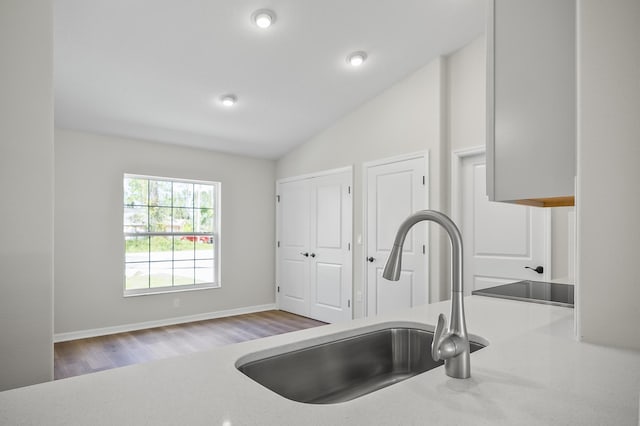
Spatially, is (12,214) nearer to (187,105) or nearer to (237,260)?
(187,105)

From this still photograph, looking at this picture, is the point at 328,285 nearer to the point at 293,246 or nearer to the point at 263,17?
the point at 293,246

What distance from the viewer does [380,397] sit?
2.47 ft

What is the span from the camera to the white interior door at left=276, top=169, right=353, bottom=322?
4746mm

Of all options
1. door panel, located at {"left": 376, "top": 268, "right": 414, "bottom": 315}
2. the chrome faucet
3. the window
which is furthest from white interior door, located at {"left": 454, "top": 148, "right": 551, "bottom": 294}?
the window

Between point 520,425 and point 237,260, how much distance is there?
16.6ft

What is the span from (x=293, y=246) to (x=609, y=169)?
4727mm

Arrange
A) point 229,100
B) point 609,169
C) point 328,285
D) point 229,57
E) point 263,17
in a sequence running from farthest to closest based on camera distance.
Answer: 1. point 328,285
2. point 229,100
3. point 229,57
4. point 263,17
5. point 609,169

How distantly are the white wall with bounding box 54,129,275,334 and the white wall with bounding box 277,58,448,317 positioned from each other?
1.33 meters

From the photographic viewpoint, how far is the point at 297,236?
5.50 meters

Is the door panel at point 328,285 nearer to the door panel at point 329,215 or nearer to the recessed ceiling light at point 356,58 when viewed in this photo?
the door panel at point 329,215

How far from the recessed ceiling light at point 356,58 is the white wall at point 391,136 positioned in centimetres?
68

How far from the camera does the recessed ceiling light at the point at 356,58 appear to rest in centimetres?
348

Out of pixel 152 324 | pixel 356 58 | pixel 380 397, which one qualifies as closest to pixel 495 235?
pixel 356 58

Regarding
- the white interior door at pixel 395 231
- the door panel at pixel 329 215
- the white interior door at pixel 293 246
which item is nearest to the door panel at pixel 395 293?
the white interior door at pixel 395 231
